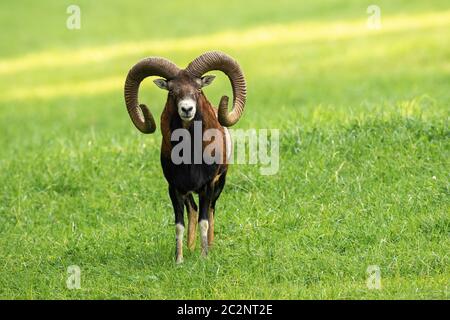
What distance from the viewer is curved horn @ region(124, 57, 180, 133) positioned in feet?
33.9

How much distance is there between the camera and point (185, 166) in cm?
1052

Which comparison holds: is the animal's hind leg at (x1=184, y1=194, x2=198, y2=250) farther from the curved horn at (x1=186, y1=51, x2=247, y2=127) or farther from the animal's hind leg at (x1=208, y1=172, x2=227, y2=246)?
the curved horn at (x1=186, y1=51, x2=247, y2=127)

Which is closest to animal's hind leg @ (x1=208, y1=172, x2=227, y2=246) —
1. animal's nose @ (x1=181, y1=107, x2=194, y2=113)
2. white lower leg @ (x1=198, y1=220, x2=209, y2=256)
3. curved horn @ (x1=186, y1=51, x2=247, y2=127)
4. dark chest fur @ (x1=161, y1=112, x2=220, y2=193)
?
white lower leg @ (x1=198, y1=220, x2=209, y2=256)

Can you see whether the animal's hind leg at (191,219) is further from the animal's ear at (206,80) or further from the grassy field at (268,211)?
the animal's ear at (206,80)

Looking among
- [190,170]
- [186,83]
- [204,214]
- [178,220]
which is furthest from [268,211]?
[186,83]

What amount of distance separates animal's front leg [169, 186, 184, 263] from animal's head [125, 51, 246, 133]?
28.2 inches

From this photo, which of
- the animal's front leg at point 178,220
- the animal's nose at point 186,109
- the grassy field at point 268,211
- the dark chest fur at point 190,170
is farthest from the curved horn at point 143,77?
the grassy field at point 268,211

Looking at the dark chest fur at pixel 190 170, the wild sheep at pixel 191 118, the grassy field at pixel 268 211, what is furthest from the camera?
the dark chest fur at pixel 190 170

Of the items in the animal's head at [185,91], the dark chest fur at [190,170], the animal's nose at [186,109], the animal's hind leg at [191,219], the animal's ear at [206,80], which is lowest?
the animal's hind leg at [191,219]

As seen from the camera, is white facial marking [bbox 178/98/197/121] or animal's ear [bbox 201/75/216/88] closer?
white facial marking [bbox 178/98/197/121]

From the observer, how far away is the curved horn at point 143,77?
33.9ft

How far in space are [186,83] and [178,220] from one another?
1472mm

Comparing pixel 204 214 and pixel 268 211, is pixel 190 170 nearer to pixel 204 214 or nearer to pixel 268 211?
pixel 204 214
